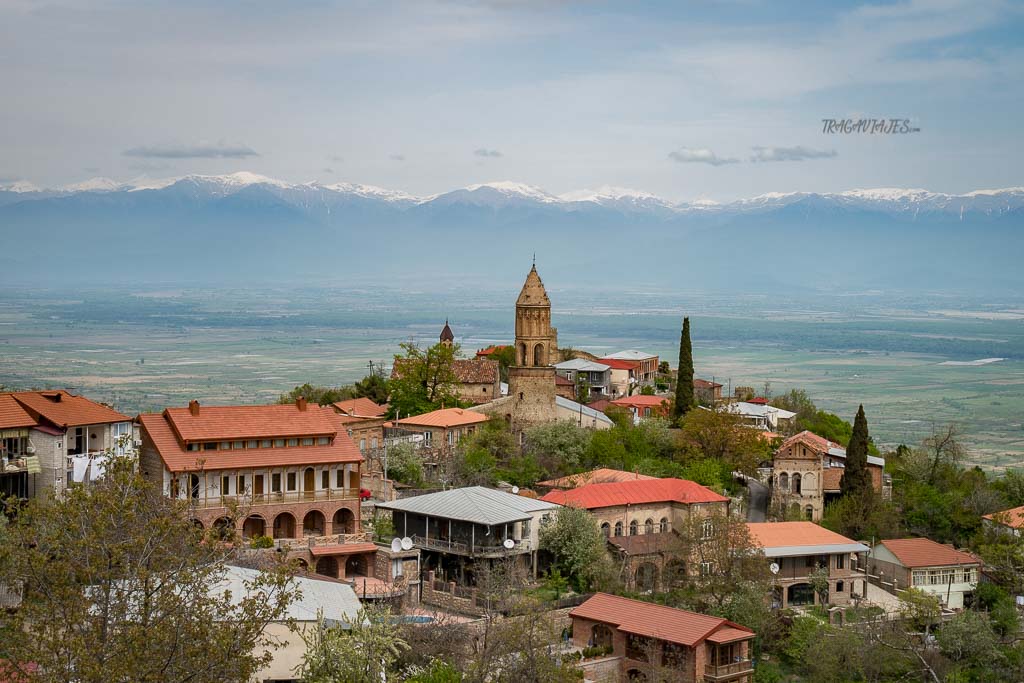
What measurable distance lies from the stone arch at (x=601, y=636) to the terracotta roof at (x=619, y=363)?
49.8 metres

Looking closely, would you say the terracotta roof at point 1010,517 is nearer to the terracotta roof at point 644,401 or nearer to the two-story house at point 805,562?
the two-story house at point 805,562

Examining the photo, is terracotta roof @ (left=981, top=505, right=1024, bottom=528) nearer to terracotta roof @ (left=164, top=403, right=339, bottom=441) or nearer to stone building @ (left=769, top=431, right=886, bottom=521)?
stone building @ (left=769, top=431, right=886, bottom=521)

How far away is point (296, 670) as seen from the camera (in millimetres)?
32938

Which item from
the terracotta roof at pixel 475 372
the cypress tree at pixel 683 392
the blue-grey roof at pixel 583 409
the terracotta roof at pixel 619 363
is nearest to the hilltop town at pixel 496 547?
the blue-grey roof at pixel 583 409

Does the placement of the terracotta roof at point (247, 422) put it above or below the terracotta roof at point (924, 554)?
above

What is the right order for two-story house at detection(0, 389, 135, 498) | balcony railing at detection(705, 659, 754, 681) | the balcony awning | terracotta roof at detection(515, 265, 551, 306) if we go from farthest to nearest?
terracotta roof at detection(515, 265, 551, 306) → two-story house at detection(0, 389, 135, 498) → the balcony awning → balcony railing at detection(705, 659, 754, 681)

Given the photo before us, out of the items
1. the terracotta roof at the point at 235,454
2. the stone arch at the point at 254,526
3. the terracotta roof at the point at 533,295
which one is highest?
the terracotta roof at the point at 533,295

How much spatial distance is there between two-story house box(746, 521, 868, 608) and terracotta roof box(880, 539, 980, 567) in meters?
1.61

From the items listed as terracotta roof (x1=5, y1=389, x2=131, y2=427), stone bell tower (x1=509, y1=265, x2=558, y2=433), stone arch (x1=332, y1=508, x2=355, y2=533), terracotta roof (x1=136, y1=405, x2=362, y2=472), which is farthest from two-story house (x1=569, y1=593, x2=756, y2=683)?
stone bell tower (x1=509, y1=265, x2=558, y2=433)

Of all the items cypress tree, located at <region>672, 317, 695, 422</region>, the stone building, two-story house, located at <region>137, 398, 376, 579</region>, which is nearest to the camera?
two-story house, located at <region>137, 398, 376, 579</region>

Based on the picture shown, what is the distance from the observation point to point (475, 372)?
76.2 m

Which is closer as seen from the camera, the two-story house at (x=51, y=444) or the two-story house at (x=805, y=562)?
the two-story house at (x=51, y=444)

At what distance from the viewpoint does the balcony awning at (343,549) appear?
4403cm

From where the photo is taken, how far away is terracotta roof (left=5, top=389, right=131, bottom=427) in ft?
162
